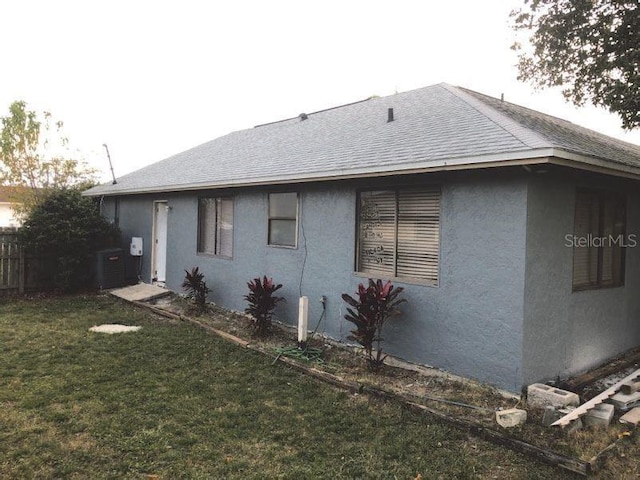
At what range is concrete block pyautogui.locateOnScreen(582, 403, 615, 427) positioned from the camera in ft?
14.4

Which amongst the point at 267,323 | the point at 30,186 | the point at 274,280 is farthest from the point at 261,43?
the point at 30,186

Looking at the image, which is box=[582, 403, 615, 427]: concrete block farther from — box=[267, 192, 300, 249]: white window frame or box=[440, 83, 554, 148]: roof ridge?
box=[267, 192, 300, 249]: white window frame

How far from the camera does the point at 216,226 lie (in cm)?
1017

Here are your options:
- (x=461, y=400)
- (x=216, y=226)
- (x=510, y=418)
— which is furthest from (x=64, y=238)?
(x=510, y=418)

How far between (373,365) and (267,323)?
240cm

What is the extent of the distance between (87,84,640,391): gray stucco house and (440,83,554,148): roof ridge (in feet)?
0.11

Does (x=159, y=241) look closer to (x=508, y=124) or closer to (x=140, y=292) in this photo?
(x=140, y=292)

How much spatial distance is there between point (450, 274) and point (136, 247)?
9.55m

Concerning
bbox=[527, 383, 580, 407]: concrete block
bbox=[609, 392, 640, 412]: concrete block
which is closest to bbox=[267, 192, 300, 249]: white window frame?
bbox=[527, 383, 580, 407]: concrete block

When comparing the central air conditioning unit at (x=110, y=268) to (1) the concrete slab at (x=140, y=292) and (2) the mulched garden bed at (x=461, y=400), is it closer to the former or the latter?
(1) the concrete slab at (x=140, y=292)

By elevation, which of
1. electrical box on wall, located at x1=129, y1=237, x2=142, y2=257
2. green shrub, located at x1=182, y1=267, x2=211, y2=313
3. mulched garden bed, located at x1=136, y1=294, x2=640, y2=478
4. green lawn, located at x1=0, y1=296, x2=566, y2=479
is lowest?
green lawn, located at x1=0, y1=296, x2=566, y2=479

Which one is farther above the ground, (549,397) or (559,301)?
(559,301)

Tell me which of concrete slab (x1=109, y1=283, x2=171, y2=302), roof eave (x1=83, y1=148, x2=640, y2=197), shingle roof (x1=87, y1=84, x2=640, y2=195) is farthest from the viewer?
concrete slab (x1=109, y1=283, x2=171, y2=302)

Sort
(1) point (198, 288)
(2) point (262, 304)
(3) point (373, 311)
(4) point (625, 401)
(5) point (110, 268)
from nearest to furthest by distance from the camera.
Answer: (4) point (625, 401), (3) point (373, 311), (2) point (262, 304), (1) point (198, 288), (5) point (110, 268)
